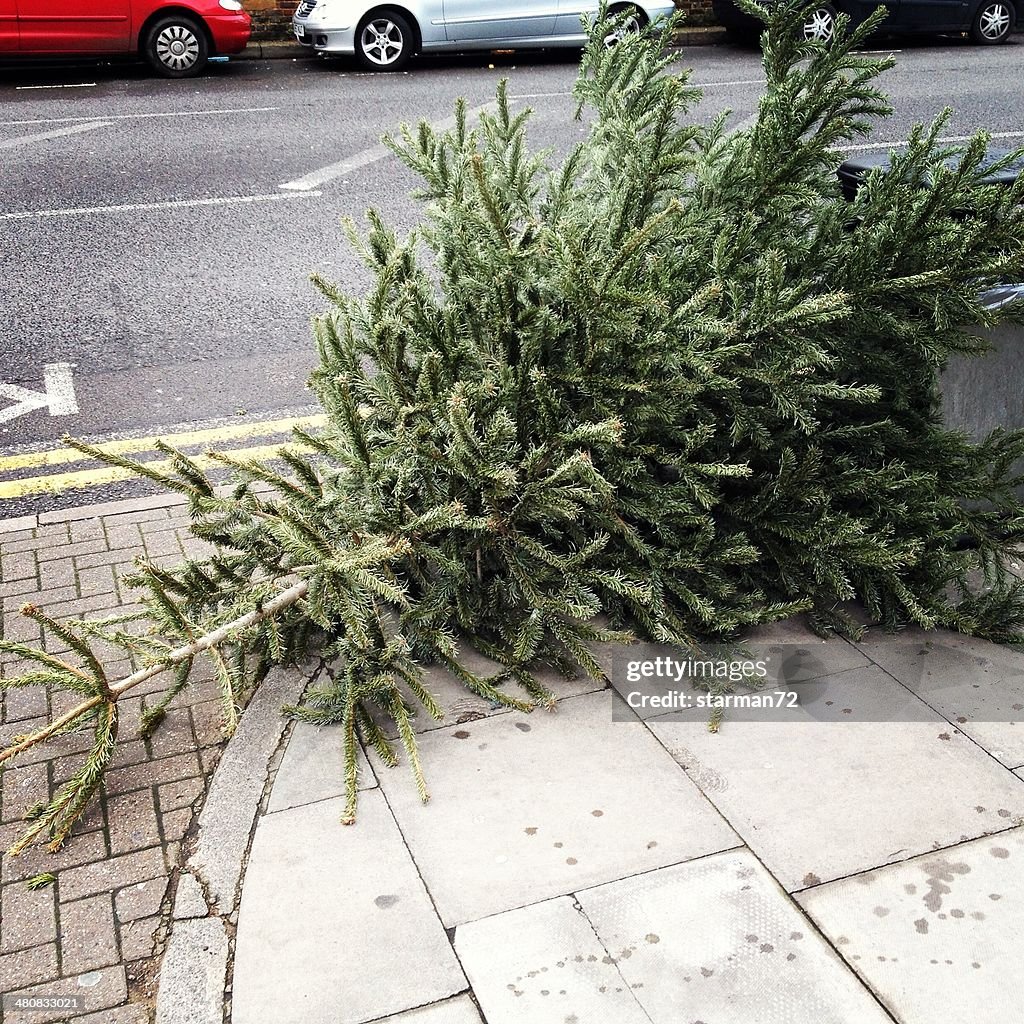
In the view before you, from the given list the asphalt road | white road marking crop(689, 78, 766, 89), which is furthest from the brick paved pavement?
white road marking crop(689, 78, 766, 89)

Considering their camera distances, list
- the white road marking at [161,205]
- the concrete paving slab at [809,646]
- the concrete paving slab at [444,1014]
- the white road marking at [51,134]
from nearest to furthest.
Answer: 1. the concrete paving slab at [444,1014]
2. the concrete paving slab at [809,646]
3. the white road marking at [161,205]
4. the white road marking at [51,134]

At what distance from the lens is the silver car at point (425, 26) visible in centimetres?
1492

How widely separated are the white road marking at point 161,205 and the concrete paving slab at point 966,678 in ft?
23.1

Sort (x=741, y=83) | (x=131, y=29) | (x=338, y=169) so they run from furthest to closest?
(x=741, y=83)
(x=131, y=29)
(x=338, y=169)

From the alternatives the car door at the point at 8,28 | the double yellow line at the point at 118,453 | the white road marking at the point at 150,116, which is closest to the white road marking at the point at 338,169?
the white road marking at the point at 150,116

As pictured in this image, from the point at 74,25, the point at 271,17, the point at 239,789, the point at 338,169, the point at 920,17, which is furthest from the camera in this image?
the point at 920,17

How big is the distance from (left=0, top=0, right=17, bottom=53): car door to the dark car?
972 cm

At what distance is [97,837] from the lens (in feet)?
10.7

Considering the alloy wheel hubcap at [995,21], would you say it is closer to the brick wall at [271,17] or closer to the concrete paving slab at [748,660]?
the brick wall at [271,17]

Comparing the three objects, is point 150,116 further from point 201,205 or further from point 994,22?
point 994,22

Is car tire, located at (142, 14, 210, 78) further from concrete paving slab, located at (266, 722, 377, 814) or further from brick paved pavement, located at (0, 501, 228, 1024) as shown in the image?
concrete paving slab, located at (266, 722, 377, 814)

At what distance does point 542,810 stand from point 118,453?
3.27 metres

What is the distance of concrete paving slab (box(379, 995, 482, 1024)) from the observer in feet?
8.79

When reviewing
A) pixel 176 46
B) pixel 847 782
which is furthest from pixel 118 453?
pixel 176 46
